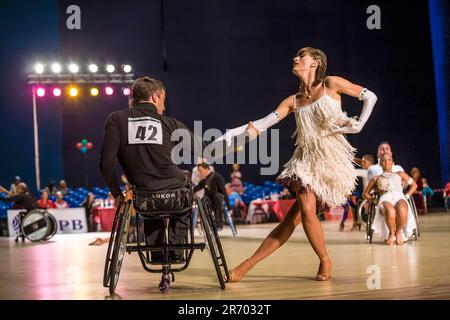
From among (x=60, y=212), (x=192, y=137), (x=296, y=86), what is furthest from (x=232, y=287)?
(x=296, y=86)

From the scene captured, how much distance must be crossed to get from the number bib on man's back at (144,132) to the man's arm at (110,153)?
9 cm

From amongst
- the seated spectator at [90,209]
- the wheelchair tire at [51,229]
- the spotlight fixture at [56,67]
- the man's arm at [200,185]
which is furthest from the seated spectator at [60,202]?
the man's arm at [200,185]

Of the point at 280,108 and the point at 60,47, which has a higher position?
the point at 60,47

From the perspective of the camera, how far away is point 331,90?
5.39 m

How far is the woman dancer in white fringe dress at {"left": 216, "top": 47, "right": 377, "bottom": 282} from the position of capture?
5316 mm

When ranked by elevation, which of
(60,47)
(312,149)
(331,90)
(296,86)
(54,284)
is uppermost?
(60,47)

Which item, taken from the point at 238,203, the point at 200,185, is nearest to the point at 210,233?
the point at 200,185

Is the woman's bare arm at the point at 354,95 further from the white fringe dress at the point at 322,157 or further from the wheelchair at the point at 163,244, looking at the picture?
the wheelchair at the point at 163,244

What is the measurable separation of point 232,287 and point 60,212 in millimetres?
12479

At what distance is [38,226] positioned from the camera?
13.6 m

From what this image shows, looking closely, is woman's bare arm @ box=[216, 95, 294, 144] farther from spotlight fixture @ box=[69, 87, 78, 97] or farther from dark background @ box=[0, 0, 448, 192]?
spotlight fixture @ box=[69, 87, 78, 97]

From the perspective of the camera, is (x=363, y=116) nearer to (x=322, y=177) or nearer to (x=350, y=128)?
(x=350, y=128)
